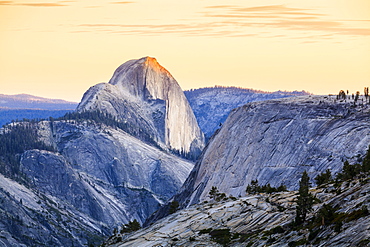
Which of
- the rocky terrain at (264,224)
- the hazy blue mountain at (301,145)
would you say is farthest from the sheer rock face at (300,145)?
the rocky terrain at (264,224)

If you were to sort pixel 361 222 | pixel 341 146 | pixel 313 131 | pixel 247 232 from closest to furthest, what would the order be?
pixel 361 222
pixel 247 232
pixel 341 146
pixel 313 131

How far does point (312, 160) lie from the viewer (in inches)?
6742

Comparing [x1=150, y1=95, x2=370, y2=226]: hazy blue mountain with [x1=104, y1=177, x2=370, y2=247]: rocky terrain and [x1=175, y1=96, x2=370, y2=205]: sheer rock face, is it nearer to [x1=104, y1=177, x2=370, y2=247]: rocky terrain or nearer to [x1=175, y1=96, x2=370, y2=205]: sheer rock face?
[x1=175, y1=96, x2=370, y2=205]: sheer rock face

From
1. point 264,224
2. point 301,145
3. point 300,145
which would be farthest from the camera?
point 300,145

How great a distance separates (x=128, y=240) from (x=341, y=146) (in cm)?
5808

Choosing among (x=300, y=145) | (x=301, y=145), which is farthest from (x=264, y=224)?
(x=300, y=145)

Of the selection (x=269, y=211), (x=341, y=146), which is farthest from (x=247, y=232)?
(x=341, y=146)

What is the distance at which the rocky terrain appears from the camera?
81.1m

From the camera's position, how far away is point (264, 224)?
352 feet

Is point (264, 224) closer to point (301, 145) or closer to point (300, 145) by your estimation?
point (301, 145)

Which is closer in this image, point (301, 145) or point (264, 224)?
point (264, 224)

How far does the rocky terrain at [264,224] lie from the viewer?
81.1 m

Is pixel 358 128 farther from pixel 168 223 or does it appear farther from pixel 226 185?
pixel 168 223

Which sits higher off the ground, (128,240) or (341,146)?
(341,146)
